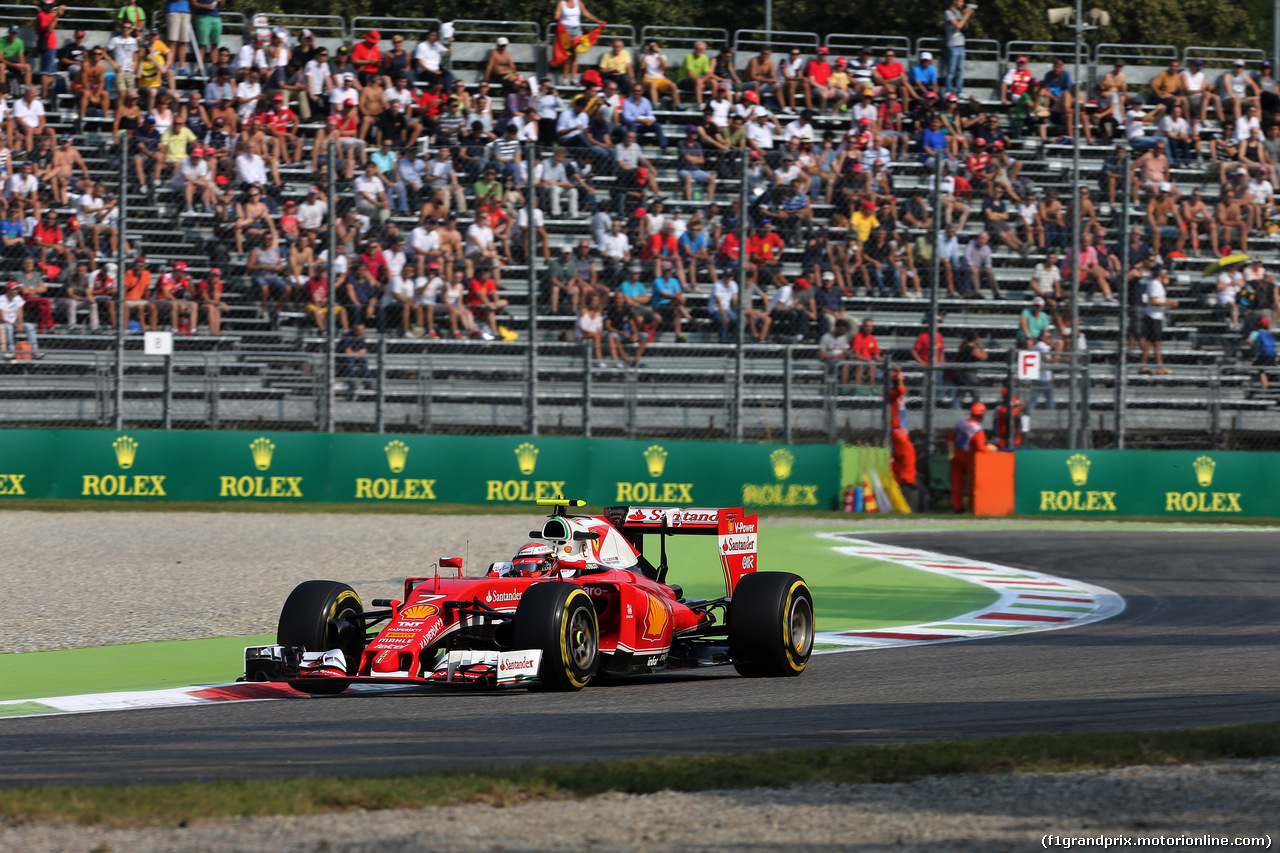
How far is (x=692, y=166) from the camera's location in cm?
2319

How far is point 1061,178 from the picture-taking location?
25203 mm

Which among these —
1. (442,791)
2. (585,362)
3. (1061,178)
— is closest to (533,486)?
(585,362)

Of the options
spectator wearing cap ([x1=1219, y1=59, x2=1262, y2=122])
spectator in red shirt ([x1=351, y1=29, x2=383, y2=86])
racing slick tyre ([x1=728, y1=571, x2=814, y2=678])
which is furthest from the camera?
spectator wearing cap ([x1=1219, y1=59, x2=1262, y2=122])

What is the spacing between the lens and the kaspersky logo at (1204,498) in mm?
21859

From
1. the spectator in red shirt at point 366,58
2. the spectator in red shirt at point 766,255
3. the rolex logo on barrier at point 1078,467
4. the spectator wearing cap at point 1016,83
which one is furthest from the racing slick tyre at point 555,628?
the spectator wearing cap at point 1016,83

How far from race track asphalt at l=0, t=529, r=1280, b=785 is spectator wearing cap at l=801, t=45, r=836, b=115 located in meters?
16.6

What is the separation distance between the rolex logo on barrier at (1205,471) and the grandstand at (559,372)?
11.7 inches

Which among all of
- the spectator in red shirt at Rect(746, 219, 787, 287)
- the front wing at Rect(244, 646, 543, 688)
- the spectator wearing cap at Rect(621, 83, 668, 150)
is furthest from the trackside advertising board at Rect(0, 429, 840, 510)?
the front wing at Rect(244, 646, 543, 688)

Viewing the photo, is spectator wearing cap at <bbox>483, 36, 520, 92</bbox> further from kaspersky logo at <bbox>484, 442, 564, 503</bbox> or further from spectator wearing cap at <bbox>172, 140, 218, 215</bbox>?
kaspersky logo at <bbox>484, 442, 564, 503</bbox>

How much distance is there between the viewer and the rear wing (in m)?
9.96

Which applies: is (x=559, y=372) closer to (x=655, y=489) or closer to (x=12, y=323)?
(x=655, y=489)

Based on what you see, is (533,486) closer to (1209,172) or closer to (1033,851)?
(1209,172)

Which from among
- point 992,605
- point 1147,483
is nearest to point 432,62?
point 1147,483

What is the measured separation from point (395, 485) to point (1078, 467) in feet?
30.9
